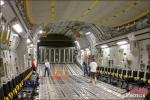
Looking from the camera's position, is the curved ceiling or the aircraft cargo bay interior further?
the curved ceiling

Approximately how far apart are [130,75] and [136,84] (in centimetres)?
153

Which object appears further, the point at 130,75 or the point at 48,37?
the point at 48,37

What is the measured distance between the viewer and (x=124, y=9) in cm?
1098

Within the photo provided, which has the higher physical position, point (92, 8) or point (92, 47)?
point (92, 8)

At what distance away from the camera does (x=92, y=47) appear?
24.8 metres

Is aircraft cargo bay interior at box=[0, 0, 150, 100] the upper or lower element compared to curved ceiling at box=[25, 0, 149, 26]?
lower

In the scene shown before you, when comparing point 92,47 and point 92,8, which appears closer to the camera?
point 92,8

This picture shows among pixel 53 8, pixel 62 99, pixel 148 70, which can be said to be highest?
pixel 53 8

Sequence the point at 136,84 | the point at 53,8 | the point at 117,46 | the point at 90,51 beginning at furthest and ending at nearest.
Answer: the point at 90,51 < the point at 117,46 < the point at 136,84 < the point at 53,8

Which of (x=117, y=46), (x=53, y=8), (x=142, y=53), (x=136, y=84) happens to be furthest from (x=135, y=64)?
(x=53, y=8)

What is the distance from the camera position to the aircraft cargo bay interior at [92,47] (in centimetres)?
848

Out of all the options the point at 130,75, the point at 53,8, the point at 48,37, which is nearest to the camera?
the point at 53,8

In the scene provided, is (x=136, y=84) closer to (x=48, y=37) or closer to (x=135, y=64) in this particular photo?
(x=135, y=64)

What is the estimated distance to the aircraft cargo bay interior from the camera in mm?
8482
